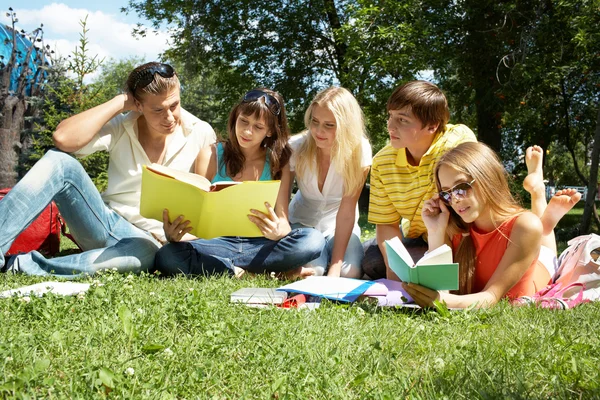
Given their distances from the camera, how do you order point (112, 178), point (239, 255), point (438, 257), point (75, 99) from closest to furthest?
point (438, 257)
point (239, 255)
point (112, 178)
point (75, 99)

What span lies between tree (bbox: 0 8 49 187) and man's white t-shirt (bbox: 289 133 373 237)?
8360 millimetres

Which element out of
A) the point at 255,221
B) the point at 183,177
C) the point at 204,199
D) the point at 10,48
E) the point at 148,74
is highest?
the point at 10,48

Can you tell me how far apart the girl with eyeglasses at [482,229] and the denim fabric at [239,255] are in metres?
0.99

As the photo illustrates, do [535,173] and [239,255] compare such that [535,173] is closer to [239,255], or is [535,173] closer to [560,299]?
[560,299]

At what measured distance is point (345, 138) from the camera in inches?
159

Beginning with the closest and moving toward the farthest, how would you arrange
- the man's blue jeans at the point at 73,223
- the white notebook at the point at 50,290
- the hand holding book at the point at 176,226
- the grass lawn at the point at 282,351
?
the grass lawn at the point at 282,351, the white notebook at the point at 50,290, the man's blue jeans at the point at 73,223, the hand holding book at the point at 176,226

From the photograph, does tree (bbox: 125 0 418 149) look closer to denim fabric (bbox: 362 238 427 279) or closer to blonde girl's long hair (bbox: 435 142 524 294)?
denim fabric (bbox: 362 238 427 279)

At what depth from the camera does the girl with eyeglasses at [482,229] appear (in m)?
3.01

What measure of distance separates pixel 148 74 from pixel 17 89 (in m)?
9.04

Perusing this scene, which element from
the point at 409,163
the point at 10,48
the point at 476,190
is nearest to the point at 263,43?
the point at 10,48

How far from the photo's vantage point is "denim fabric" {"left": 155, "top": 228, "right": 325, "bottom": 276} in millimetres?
3990

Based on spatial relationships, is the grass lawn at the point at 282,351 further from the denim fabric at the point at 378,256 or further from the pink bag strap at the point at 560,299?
the denim fabric at the point at 378,256

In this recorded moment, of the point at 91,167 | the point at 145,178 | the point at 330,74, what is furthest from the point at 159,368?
the point at 330,74

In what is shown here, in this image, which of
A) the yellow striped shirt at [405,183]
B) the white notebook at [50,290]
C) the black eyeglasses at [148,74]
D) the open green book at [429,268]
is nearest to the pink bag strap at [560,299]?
the open green book at [429,268]
